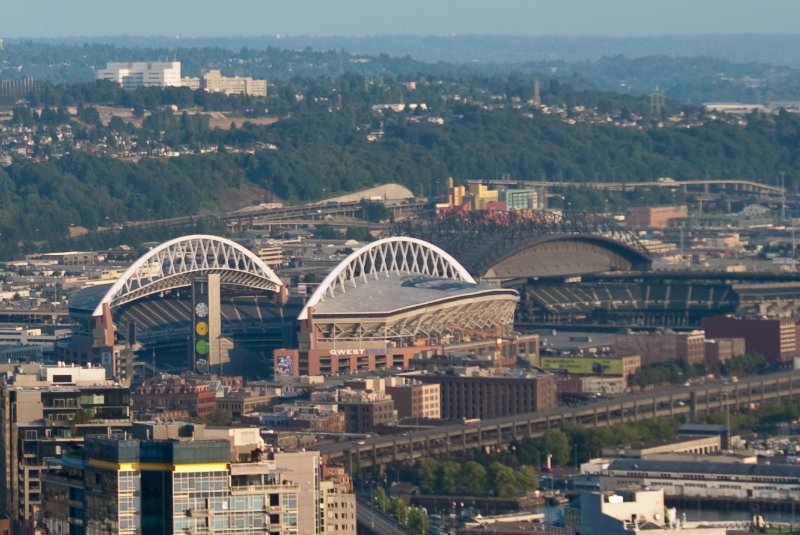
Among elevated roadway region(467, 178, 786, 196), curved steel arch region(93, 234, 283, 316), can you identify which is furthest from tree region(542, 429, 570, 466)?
elevated roadway region(467, 178, 786, 196)

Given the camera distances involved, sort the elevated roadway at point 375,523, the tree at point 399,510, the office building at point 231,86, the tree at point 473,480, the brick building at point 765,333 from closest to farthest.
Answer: the elevated roadway at point 375,523 → the tree at point 399,510 → the tree at point 473,480 → the brick building at point 765,333 → the office building at point 231,86

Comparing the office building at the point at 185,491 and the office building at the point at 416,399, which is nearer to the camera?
the office building at the point at 185,491

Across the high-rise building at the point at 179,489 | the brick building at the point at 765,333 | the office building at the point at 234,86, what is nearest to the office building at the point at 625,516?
the high-rise building at the point at 179,489

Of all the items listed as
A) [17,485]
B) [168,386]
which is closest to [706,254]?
[168,386]

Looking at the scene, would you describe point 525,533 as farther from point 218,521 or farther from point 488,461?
point 218,521

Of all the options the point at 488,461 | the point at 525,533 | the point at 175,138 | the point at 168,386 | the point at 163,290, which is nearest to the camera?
the point at 525,533

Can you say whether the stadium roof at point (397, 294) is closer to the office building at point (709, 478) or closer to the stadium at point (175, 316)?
the stadium at point (175, 316)

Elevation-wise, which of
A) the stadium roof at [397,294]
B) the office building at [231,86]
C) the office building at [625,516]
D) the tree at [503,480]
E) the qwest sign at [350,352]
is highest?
the office building at [625,516]
